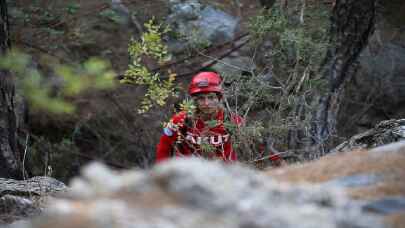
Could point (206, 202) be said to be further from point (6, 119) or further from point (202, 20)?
point (202, 20)

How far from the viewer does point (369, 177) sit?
9.84 ft

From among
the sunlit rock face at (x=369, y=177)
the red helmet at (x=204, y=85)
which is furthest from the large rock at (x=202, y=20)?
the sunlit rock face at (x=369, y=177)

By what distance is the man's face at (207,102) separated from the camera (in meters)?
6.22

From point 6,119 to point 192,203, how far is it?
4.32m

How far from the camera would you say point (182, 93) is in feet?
32.8

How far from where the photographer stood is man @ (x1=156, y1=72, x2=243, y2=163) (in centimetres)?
615

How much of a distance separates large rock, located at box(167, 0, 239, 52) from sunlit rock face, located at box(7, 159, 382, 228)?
819cm

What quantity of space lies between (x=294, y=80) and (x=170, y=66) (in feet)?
13.2

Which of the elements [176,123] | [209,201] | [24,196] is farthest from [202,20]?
[209,201]

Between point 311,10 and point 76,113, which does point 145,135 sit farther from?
point 311,10

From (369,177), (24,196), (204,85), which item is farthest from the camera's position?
(204,85)

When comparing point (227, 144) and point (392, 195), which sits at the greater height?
point (392, 195)

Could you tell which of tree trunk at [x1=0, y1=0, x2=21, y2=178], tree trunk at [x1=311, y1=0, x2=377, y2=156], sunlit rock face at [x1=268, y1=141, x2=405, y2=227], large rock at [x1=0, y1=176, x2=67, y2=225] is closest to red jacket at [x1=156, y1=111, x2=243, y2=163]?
large rock at [x1=0, y1=176, x2=67, y2=225]

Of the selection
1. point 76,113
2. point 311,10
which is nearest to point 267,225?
point 311,10
